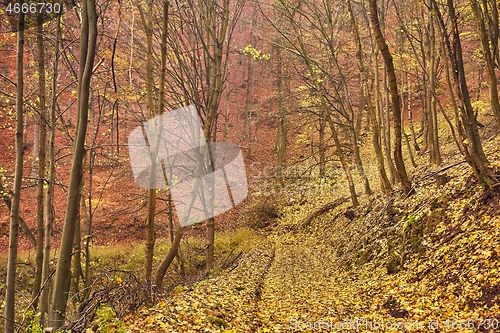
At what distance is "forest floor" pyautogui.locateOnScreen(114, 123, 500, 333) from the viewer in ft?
14.3

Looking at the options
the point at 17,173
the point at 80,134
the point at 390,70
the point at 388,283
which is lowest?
the point at 388,283

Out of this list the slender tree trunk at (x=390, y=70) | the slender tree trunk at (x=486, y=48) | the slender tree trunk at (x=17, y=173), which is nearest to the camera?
the slender tree trunk at (x=17, y=173)

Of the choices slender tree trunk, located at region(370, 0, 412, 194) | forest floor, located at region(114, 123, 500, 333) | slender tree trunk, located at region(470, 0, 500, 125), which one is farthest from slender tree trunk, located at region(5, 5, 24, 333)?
slender tree trunk, located at region(470, 0, 500, 125)

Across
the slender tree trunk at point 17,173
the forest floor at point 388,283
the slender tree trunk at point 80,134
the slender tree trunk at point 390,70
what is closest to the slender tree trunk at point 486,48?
the forest floor at point 388,283

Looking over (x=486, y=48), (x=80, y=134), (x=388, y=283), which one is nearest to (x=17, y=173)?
(x=80, y=134)

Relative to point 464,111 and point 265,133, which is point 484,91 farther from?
point 464,111

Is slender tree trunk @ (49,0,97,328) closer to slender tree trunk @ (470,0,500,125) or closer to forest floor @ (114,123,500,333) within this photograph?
forest floor @ (114,123,500,333)

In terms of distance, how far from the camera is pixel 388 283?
6090 mm

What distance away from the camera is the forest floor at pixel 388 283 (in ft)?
14.3

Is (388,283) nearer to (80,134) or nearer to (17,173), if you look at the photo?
(80,134)

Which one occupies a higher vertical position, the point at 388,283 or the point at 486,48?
the point at 486,48

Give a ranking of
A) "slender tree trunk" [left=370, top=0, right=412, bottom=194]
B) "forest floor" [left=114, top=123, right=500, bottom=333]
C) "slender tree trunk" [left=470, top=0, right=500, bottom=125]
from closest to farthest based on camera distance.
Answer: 1. "forest floor" [left=114, top=123, right=500, bottom=333]
2. "slender tree trunk" [left=470, top=0, right=500, bottom=125]
3. "slender tree trunk" [left=370, top=0, right=412, bottom=194]

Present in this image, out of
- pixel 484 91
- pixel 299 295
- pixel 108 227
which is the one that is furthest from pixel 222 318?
pixel 484 91

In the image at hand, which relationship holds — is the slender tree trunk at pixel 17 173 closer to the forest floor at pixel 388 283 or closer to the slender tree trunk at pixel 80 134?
the slender tree trunk at pixel 80 134
